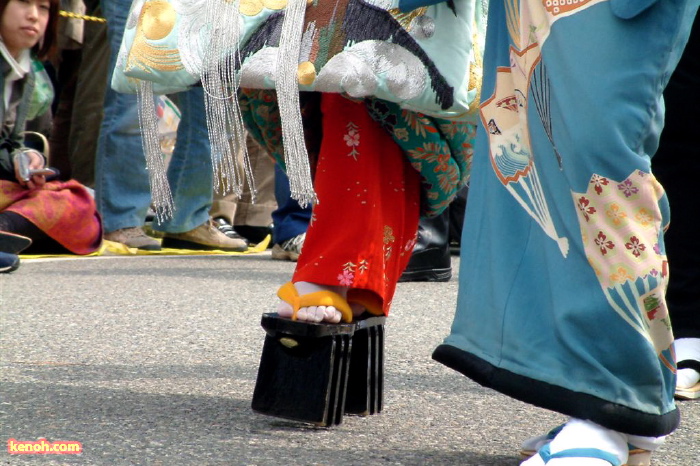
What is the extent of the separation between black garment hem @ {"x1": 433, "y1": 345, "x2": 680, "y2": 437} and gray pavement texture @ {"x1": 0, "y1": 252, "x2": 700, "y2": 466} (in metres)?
0.17

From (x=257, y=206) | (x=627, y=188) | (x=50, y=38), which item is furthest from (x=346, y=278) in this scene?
(x=257, y=206)

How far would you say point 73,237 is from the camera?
4117 millimetres

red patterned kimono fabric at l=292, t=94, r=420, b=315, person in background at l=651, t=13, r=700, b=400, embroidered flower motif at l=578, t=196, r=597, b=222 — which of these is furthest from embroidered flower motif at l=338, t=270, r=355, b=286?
person in background at l=651, t=13, r=700, b=400

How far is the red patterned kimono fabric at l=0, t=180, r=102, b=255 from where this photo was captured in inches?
155

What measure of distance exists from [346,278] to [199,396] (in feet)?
1.25

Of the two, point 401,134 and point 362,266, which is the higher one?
point 401,134

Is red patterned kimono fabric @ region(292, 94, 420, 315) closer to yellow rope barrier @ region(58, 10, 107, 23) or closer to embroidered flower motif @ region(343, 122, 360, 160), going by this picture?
embroidered flower motif @ region(343, 122, 360, 160)

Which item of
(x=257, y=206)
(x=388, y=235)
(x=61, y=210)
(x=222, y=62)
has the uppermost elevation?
(x=222, y=62)

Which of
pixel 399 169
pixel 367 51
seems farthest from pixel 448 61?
pixel 399 169

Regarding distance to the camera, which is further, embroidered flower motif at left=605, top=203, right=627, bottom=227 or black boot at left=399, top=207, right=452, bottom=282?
black boot at left=399, top=207, right=452, bottom=282

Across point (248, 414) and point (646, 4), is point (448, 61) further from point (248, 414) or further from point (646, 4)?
point (248, 414)

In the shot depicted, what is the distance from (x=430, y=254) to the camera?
3.68 m

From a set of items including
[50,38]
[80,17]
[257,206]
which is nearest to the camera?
[50,38]

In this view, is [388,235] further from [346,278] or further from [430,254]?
[430,254]
